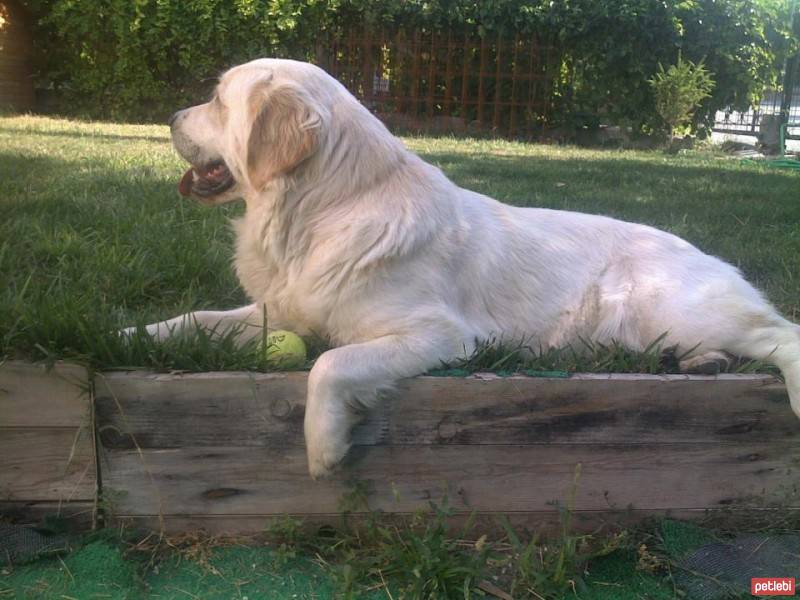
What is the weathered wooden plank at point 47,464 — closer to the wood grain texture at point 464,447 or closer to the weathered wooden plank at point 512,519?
the wood grain texture at point 464,447

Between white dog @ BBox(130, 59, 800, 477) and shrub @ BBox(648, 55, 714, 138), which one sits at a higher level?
shrub @ BBox(648, 55, 714, 138)

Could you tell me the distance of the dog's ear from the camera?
2.77 metres

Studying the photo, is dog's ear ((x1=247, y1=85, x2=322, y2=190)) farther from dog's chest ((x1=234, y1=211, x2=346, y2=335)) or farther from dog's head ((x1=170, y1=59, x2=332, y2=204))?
dog's chest ((x1=234, y1=211, x2=346, y2=335))

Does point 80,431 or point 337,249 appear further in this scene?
point 337,249

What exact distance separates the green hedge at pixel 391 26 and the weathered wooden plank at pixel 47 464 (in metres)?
13.7

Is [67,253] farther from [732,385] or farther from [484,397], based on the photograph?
[732,385]

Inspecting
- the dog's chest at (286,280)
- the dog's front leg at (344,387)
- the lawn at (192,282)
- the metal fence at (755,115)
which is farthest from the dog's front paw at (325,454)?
the metal fence at (755,115)

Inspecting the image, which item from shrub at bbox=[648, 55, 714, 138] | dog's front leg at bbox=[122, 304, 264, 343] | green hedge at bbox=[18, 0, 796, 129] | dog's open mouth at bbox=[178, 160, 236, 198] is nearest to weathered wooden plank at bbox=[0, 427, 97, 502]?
dog's front leg at bbox=[122, 304, 264, 343]

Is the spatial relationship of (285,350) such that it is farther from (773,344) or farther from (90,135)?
(90,135)

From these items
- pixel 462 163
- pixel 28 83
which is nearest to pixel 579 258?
pixel 462 163

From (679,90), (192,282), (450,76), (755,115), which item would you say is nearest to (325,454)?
(192,282)

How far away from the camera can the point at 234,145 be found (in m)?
2.89

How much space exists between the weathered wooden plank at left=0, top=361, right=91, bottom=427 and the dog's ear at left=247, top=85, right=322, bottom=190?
999 mm

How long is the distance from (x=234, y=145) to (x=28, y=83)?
51.1ft
